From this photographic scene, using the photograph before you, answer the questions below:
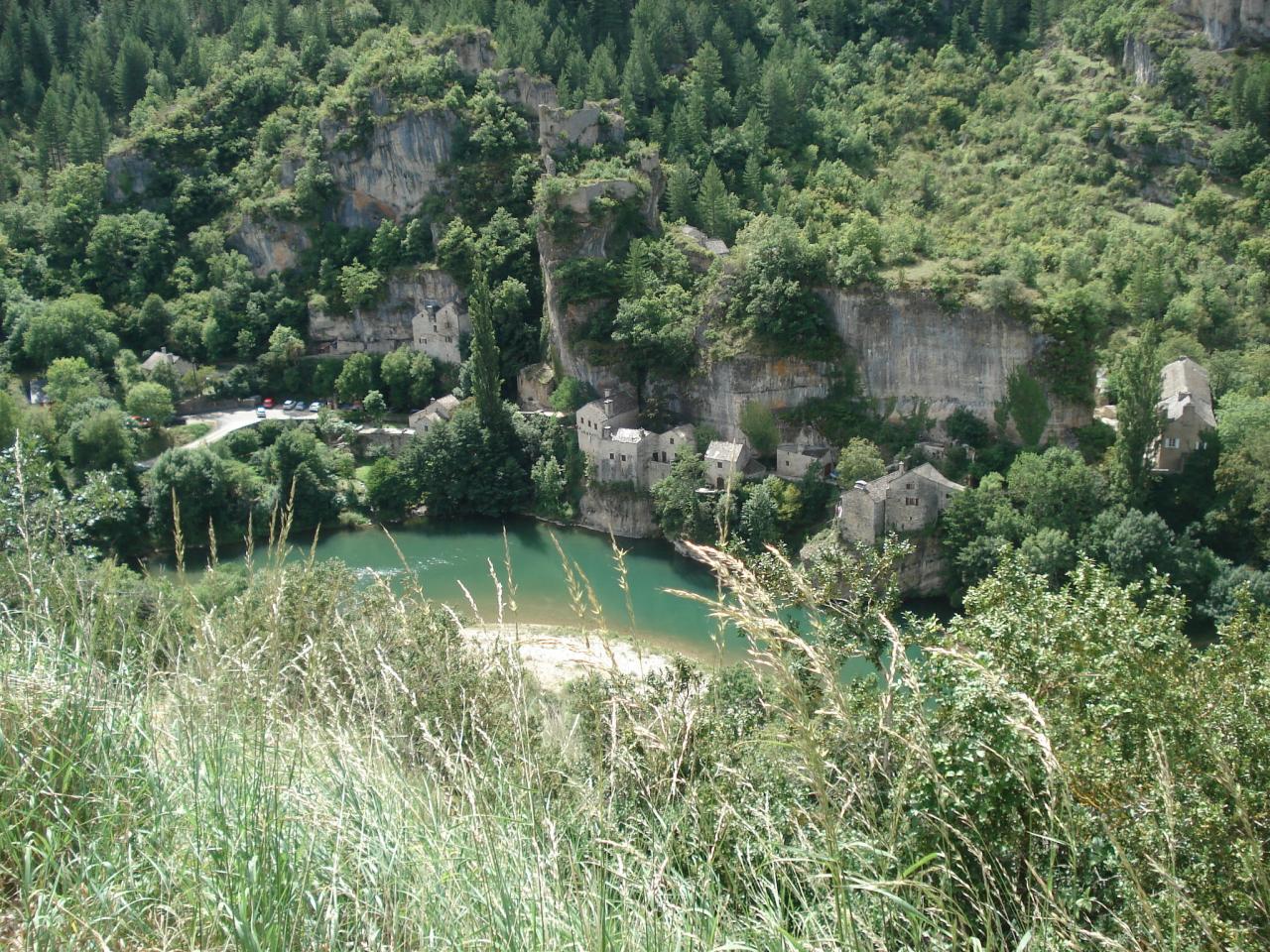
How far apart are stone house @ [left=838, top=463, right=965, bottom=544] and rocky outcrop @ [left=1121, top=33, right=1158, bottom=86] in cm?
2166

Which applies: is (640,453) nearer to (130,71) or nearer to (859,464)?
(859,464)

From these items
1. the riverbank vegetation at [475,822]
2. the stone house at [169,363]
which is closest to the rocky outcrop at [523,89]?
the stone house at [169,363]

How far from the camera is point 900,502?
2592cm

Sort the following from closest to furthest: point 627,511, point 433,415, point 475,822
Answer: point 475,822 < point 627,511 < point 433,415

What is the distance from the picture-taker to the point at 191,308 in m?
40.1

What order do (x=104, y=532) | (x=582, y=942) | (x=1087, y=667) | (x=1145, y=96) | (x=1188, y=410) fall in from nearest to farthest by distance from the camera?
(x=582, y=942)
(x=1087, y=667)
(x=1188, y=410)
(x=104, y=532)
(x=1145, y=96)

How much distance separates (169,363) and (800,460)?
21229mm

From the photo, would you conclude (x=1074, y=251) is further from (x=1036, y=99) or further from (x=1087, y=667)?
(x=1087, y=667)

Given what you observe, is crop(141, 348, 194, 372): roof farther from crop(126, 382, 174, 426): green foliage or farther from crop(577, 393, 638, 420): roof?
crop(577, 393, 638, 420): roof

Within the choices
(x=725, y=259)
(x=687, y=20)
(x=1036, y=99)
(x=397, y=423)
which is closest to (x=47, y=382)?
(x=397, y=423)

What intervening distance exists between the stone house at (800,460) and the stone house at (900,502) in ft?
7.60

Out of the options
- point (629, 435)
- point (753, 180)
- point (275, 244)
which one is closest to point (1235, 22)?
point (753, 180)

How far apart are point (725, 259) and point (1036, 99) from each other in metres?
16.7

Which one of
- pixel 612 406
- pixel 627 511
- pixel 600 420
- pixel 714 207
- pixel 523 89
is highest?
pixel 523 89
